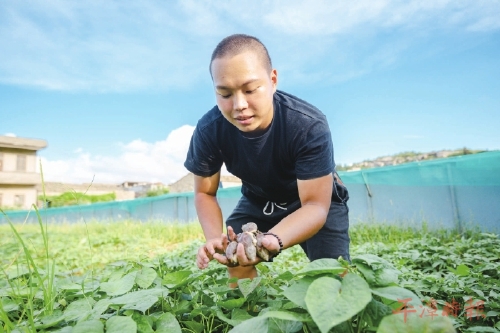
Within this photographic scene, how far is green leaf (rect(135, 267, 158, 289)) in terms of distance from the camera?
1.19m

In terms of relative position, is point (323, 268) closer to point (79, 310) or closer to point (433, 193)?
point (79, 310)

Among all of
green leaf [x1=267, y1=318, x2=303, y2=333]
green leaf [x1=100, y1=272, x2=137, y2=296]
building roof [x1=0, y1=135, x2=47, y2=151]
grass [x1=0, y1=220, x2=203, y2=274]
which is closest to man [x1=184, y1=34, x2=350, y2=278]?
green leaf [x1=100, y1=272, x2=137, y2=296]

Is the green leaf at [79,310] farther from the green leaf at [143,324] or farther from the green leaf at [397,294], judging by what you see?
the green leaf at [397,294]

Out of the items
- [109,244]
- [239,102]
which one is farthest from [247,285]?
[109,244]

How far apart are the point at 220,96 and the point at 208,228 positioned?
701 mm

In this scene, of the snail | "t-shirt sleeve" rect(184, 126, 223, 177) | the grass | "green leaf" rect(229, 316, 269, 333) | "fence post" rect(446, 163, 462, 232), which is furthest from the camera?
"fence post" rect(446, 163, 462, 232)

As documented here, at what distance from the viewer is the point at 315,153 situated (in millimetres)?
1761

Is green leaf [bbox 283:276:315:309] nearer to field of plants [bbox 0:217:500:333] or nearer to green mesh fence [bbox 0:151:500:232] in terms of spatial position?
field of plants [bbox 0:217:500:333]

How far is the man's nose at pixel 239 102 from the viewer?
155 centimetres

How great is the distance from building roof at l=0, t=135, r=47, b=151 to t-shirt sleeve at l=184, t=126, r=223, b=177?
2651 cm

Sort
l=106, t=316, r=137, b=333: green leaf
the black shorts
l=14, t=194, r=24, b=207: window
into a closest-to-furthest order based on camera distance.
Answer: l=106, t=316, r=137, b=333: green leaf, the black shorts, l=14, t=194, r=24, b=207: window

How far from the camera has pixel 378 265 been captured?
88 centimetres

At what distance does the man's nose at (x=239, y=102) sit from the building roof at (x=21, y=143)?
88.8 feet

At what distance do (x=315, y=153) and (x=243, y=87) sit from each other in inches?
18.9
